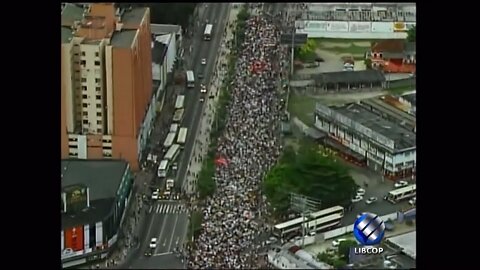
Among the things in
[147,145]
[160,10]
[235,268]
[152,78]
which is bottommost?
[235,268]

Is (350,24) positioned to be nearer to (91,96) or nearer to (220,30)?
(220,30)

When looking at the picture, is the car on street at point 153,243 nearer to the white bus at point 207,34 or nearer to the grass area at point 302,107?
the grass area at point 302,107

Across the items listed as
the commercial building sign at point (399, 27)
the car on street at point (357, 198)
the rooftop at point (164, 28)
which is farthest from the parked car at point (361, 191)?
the rooftop at point (164, 28)

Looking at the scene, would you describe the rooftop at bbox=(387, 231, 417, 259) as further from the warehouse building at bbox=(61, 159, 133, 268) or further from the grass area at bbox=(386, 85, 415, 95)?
the grass area at bbox=(386, 85, 415, 95)

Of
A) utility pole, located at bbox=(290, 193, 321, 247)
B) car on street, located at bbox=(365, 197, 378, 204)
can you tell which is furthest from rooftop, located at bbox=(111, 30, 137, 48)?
car on street, located at bbox=(365, 197, 378, 204)

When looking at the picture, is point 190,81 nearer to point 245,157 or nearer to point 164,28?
point 164,28

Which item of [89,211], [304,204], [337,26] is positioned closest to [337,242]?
[304,204]
